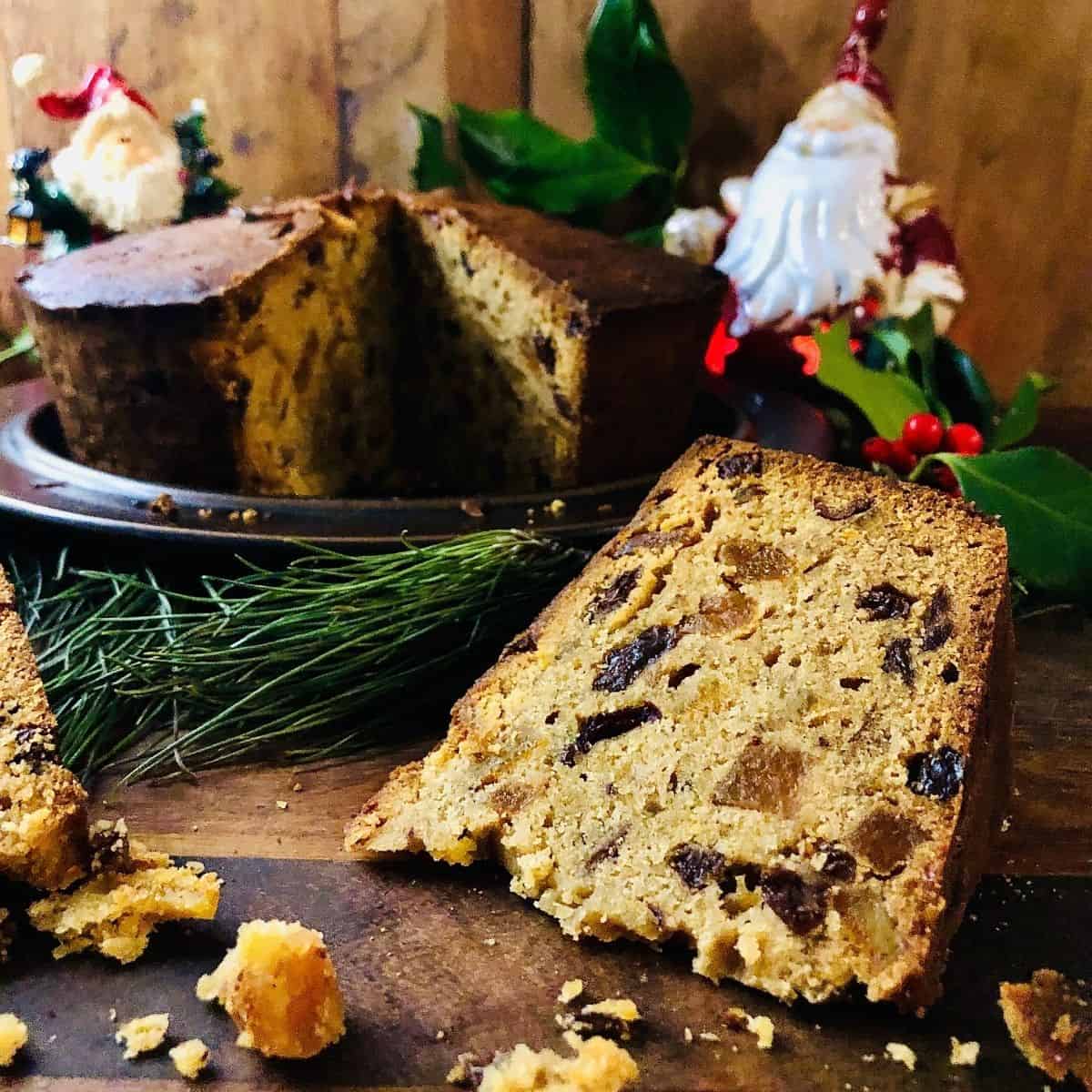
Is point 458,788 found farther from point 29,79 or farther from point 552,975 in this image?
point 29,79

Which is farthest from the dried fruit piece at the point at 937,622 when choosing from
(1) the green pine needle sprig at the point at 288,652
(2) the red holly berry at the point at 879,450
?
Result: (2) the red holly berry at the point at 879,450

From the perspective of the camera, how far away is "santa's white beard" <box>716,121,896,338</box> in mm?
2025

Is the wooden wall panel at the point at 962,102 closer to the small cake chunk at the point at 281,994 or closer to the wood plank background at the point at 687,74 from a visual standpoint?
the wood plank background at the point at 687,74

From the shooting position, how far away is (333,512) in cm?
153

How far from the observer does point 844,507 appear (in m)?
1.27

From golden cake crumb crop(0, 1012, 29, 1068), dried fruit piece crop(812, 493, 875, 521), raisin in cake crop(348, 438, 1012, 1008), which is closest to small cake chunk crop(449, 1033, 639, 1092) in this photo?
raisin in cake crop(348, 438, 1012, 1008)

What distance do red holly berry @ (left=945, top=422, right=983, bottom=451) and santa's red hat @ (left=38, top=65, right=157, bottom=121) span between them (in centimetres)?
167

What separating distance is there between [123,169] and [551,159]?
2.86 feet

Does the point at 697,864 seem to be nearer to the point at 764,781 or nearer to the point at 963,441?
the point at 764,781

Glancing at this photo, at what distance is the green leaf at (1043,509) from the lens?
5.07 ft

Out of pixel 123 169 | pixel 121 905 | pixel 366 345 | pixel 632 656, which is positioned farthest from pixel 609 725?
pixel 123 169

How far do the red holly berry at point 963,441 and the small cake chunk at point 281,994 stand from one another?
1411 mm

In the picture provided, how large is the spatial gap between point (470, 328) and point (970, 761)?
4.20 ft

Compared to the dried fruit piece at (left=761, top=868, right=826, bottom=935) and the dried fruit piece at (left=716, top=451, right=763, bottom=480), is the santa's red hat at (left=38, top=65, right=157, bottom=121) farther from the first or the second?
the dried fruit piece at (left=761, top=868, right=826, bottom=935)
